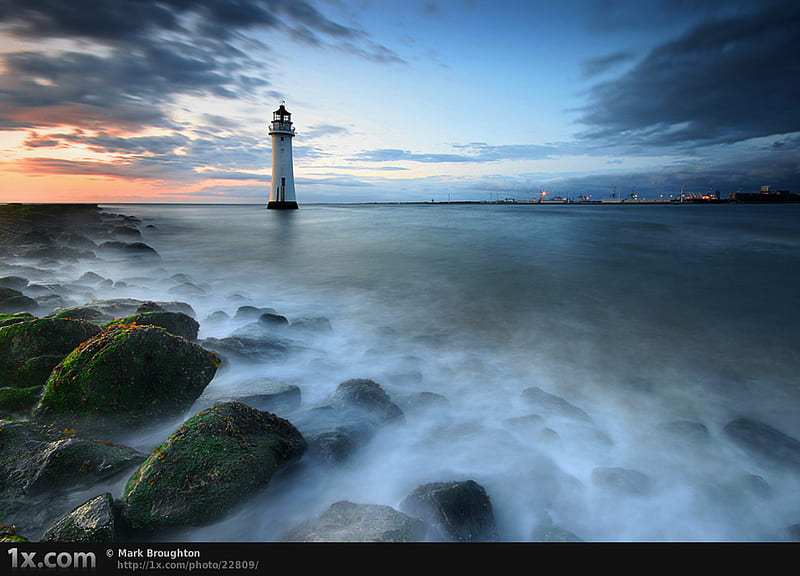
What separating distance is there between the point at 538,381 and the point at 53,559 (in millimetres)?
5266

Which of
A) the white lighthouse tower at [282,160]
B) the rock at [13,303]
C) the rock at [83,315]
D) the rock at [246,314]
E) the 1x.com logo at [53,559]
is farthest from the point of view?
the white lighthouse tower at [282,160]

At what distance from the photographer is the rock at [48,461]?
254 cm

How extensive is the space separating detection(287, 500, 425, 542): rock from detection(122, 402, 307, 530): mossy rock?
0.53m

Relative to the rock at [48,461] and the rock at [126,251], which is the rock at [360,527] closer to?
the rock at [48,461]

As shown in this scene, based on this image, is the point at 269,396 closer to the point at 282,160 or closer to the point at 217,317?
the point at 217,317

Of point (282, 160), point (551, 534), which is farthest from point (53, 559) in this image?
point (282, 160)

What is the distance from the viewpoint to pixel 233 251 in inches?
731

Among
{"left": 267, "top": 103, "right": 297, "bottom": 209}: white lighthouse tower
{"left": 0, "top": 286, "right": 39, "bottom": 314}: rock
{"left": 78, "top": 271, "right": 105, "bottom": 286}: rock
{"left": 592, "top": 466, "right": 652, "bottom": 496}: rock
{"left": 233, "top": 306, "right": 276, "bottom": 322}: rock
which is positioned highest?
{"left": 267, "top": 103, "right": 297, "bottom": 209}: white lighthouse tower

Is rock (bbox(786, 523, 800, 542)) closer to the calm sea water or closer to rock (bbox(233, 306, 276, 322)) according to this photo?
the calm sea water

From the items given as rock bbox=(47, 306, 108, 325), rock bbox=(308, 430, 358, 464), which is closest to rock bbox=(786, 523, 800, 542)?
rock bbox=(308, 430, 358, 464)

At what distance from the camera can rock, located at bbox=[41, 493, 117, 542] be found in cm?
204

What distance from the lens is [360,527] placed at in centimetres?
242

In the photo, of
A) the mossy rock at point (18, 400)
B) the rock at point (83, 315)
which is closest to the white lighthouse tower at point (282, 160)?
the rock at point (83, 315)

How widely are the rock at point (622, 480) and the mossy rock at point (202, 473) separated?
2951mm
